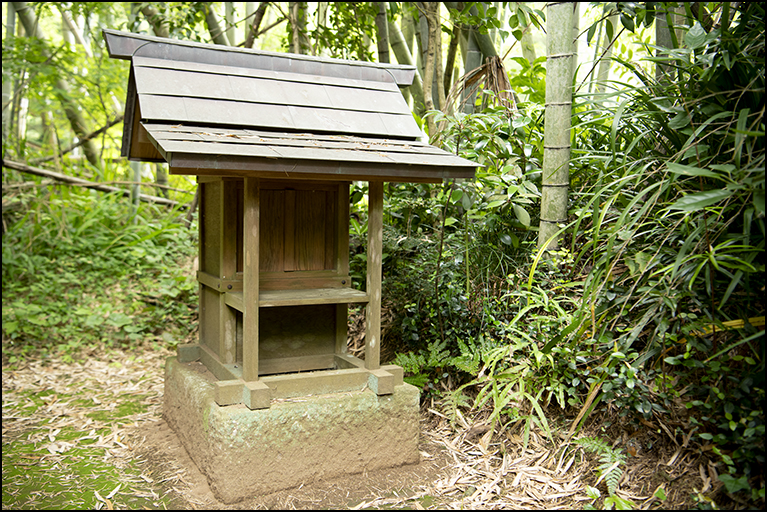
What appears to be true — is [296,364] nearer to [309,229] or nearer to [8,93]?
[309,229]

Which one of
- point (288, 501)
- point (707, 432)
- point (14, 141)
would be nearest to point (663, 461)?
point (707, 432)

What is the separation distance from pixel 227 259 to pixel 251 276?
18.7 inches

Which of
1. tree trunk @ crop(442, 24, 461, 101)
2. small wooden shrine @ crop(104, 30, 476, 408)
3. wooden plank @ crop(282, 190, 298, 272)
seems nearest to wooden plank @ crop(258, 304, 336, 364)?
small wooden shrine @ crop(104, 30, 476, 408)

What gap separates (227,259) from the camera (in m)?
3.36

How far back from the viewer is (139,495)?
2939 mm

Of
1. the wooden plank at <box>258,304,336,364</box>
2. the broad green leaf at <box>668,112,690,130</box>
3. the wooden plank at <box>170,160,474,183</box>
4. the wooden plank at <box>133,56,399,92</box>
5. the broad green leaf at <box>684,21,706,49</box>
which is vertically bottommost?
the wooden plank at <box>258,304,336,364</box>

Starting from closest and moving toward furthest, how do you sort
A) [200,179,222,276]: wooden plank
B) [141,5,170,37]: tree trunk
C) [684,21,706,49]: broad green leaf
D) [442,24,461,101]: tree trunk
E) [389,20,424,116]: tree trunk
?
1. [684,21,706,49]: broad green leaf
2. [200,179,222,276]: wooden plank
3. [442,24,461,101]: tree trunk
4. [141,5,170,37]: tree trunk
5. [389,20,424,116]: tree trunk

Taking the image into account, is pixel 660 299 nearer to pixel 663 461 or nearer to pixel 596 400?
pixel 596 400

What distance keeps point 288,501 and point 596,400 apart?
166cm

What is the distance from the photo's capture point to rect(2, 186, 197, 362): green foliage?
554 centimetres

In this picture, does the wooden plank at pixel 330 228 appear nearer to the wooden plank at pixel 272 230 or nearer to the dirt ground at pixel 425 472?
the wooden plank at pixel 272 230

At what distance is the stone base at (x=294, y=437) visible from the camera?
284 cm

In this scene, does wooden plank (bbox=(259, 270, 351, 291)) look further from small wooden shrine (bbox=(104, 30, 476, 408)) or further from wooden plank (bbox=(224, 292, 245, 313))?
wooden plank (bbox=(224, 292, 245, 313))

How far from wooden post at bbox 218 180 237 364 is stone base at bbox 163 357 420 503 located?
245mm
